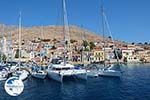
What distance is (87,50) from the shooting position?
117312 mm

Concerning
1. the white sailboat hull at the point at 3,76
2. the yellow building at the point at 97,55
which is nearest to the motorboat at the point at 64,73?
the white sailboat hull at the point at 3,76

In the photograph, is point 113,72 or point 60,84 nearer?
point 60,84

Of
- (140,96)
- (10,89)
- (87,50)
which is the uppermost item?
(87,50)

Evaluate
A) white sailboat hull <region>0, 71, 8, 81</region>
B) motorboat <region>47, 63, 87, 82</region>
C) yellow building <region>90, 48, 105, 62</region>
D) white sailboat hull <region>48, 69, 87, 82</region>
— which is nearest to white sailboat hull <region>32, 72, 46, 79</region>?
motorboat <region>47, 63, 87, 82</region>

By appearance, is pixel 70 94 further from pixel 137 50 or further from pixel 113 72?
pixel 137 50

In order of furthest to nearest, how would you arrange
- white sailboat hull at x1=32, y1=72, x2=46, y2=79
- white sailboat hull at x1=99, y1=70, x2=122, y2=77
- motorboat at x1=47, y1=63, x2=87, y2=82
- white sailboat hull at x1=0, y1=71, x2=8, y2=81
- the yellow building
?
1. the yellow building
2. white sailboat hull at x1=99, y1=70, x2=122, y2=77
3. white sailboat hull at x1=32, y1=72, x2=46, y2=79
4. white sailboat hull at x1=0, y1=71, x2=8, y2=81
5. motorboat at x1=47, y1=63, x2=87, y2=82

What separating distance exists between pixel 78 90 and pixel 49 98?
6418 mm

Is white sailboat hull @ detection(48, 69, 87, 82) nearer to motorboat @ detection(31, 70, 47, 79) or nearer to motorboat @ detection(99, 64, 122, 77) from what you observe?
motorboat @ detection(31, 70, 47, 79)

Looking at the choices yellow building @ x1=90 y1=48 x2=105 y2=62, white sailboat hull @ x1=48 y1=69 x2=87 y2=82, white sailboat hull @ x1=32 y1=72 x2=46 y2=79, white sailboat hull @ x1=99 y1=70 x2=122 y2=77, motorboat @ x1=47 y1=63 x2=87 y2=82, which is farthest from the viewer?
yellow building @ x1=90 y1=48 x2=105 y2=62

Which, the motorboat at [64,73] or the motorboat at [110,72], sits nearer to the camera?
the motorboat at [64,73]

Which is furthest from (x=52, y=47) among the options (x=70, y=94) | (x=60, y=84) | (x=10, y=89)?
(x=10, y=89)

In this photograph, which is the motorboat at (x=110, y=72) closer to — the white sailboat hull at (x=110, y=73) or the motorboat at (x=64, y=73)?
the white sailboat hull at (x=110, y=73)

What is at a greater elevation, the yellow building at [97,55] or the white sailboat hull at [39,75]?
the yellow building at [97,55]

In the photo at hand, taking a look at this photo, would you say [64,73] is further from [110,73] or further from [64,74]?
[110,73]
